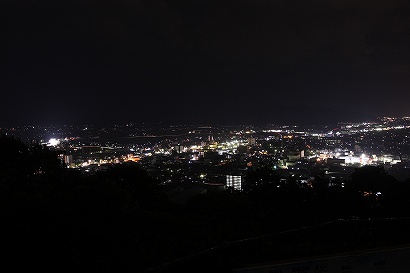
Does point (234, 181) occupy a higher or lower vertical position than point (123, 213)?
lower

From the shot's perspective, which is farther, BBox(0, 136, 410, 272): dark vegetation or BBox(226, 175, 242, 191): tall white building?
BBox(226, 175, 242, 191): tall white building

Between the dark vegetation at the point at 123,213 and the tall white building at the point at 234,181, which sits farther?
the tall white building at the point at 234,181

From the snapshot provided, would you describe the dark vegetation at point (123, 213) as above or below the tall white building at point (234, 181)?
above

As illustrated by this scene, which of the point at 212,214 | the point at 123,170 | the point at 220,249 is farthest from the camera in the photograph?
the point at 123,170

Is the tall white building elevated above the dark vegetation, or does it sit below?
below

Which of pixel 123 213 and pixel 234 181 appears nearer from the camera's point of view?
pixel 123 213

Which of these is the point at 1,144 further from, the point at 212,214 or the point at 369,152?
the point at 369,152

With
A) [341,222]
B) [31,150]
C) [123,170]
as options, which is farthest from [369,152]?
[341,222]

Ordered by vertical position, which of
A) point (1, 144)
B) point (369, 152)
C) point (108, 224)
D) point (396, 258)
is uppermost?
point (1, 144)
